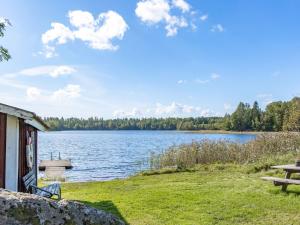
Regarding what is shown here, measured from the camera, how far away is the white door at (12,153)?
8.02m

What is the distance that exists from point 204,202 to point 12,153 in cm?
445

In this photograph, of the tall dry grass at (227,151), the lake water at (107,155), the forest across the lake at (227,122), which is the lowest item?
the lake water at (107,155)

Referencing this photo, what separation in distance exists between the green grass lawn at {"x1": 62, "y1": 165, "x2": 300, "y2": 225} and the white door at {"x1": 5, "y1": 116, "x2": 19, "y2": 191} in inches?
88.6

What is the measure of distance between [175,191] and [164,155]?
920 cm

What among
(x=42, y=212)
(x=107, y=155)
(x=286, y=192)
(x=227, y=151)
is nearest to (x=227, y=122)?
(x=107, y=155)

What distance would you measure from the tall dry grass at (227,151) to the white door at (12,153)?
1202cm

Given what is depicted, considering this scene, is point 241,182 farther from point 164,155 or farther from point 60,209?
point 60,209

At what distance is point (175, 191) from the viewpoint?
11.6 metres

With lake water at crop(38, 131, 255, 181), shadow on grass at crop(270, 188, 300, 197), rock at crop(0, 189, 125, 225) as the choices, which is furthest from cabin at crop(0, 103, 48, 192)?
lake water at crop(38, 131, 255, 181)

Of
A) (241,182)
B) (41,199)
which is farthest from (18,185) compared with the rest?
(241,182)

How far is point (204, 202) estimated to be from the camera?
977 centimetres

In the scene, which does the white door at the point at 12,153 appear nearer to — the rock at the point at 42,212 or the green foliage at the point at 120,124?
the rock at the point at 42,212

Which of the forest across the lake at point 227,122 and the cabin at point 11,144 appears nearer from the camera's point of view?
the cabin at point 11,144

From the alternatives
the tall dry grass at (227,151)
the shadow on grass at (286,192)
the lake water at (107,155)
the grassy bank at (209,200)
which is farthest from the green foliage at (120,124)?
the shadow on grass at (286,192)
